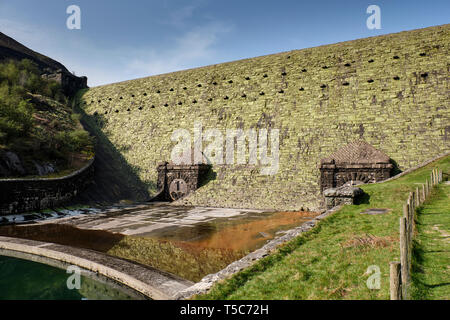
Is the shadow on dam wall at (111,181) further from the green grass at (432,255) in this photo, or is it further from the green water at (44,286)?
the green grass at (432,255)

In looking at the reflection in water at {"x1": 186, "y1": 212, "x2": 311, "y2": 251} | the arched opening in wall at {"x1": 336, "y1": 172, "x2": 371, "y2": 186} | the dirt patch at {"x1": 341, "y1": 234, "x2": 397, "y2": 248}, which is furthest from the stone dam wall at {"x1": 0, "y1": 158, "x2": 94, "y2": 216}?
the arched opening in wall at {"x1": 336, "y1": 172, "x2": 371, "y2": 186}

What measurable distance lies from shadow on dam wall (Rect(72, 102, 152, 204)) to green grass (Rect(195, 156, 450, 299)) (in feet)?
49.7

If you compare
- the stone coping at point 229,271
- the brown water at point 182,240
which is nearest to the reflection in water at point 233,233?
the brown water at point 182,240

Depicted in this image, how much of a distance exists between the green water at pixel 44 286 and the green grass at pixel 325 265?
2.41 m

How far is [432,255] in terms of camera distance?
492cm

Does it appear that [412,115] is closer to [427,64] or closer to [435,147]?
[435,147]

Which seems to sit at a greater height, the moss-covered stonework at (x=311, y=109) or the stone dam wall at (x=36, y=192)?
the moss-covered stonework at (x=311, y=109)

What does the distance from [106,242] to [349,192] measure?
8.87 meters

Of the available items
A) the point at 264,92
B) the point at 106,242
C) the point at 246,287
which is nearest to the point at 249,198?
the point at 264,92

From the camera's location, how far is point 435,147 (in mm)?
15312

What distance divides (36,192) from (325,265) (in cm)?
1460
